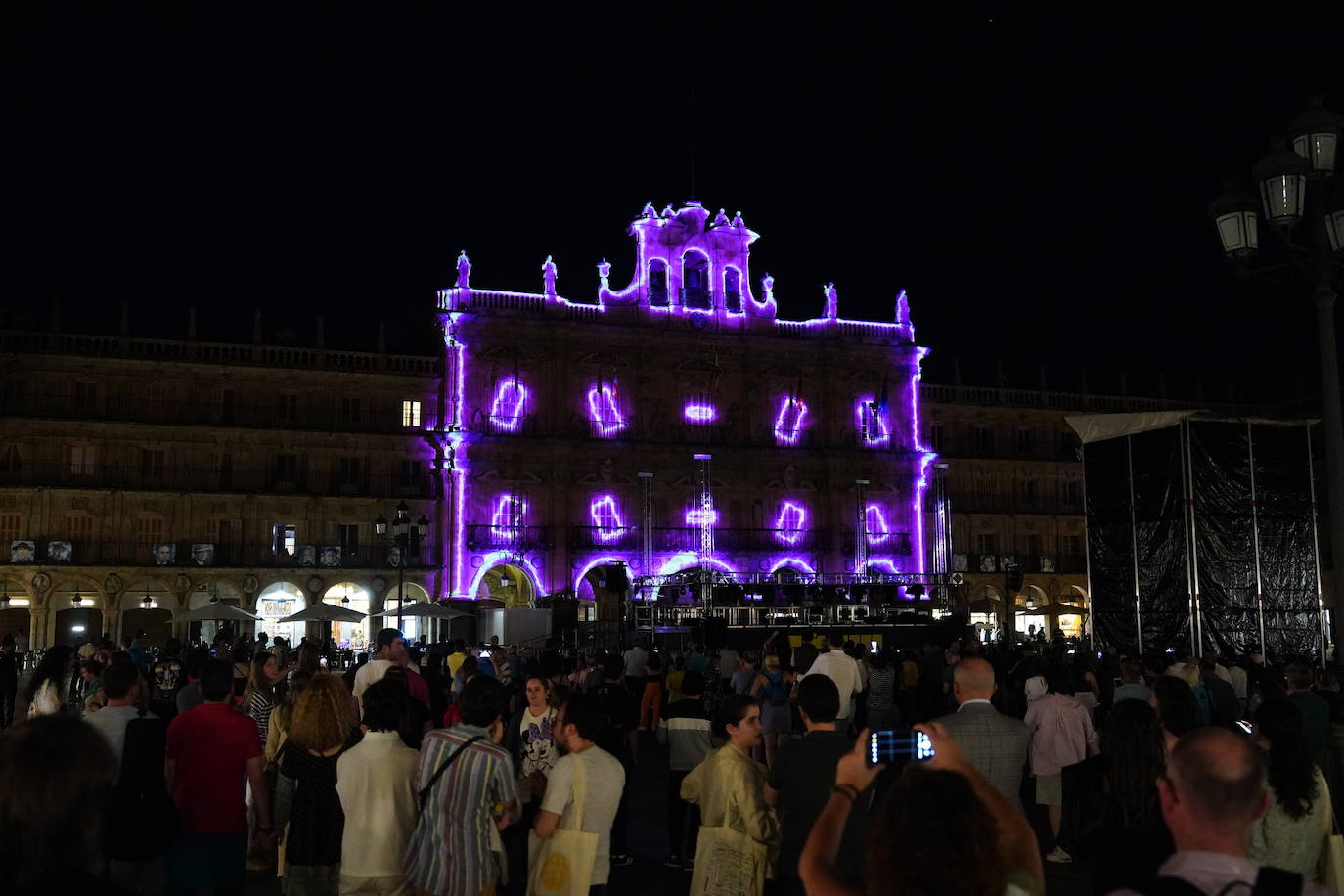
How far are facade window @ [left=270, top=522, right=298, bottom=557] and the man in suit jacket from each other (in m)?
40.8

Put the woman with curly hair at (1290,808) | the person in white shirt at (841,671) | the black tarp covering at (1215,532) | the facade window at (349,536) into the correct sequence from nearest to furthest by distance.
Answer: the woman with curly hair at (1290,808)
the person in white shirt at (841,671)
the black tarp covering at (1215,532)
the facade window at (349,536)

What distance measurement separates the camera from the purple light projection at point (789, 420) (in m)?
48.5

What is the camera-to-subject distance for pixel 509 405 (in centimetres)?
4575

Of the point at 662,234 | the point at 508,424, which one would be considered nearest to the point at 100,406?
the point at 508,424

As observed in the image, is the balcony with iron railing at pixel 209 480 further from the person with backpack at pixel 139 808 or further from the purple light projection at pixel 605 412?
the person with backpack at pixel 139 808

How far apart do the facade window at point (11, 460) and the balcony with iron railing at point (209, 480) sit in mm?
46

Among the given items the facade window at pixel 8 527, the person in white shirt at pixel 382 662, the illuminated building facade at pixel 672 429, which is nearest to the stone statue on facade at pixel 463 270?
the illuminated building facade at pixel 672 429

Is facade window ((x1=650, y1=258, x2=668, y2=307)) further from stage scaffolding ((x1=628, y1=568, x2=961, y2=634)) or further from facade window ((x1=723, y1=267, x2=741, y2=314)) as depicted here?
stage scaffolding ((x1=628, y1=568, x2=961, y2=634))

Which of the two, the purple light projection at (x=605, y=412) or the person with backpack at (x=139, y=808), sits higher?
the purple light projection at (x=605, y=412)

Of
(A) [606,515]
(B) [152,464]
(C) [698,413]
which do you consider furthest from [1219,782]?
(B) [152,464]

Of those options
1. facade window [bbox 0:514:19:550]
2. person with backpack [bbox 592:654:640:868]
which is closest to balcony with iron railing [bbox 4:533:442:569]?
facade window [bbox 0:514:19:550]

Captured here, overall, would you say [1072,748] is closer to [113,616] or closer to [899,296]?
[113,616]

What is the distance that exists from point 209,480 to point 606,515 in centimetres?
1381

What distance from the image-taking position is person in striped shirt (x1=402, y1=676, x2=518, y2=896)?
19.4 ft
